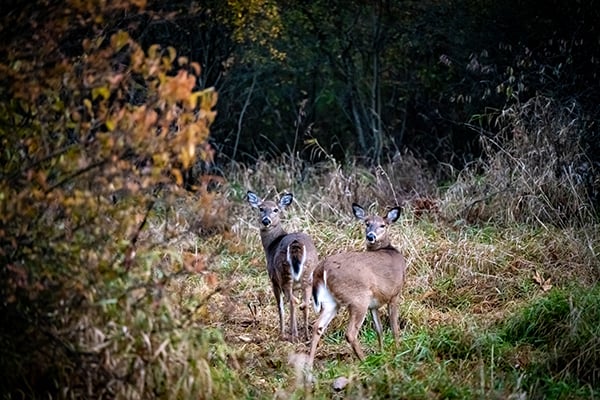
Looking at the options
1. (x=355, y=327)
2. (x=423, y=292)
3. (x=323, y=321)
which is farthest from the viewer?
(x=423, y=292)

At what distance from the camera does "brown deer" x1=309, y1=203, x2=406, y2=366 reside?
679 cm

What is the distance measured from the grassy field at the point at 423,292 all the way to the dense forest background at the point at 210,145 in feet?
0.14

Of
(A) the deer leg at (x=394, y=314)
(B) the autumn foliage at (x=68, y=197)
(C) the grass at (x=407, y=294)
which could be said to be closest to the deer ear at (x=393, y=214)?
(C) the grass at (x=407, y=294)

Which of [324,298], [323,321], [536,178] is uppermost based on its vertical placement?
[324,298]

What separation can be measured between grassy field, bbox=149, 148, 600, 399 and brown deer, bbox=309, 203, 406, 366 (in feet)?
0.74

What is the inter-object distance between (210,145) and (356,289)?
10.7 ft

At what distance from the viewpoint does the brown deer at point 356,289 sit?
267 inches

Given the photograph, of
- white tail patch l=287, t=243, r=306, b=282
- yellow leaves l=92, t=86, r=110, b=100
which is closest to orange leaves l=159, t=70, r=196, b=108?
yellow leaves l=92, t=86, r=110, b=100

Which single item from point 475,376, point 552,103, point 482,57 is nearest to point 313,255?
point 475,376

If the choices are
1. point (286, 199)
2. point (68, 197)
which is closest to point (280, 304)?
→ point (286, 199)

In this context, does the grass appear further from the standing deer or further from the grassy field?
the standing deer

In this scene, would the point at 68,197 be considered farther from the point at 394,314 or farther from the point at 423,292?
the point at 423,292

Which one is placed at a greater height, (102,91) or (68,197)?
(102,91)

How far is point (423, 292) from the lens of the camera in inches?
318
